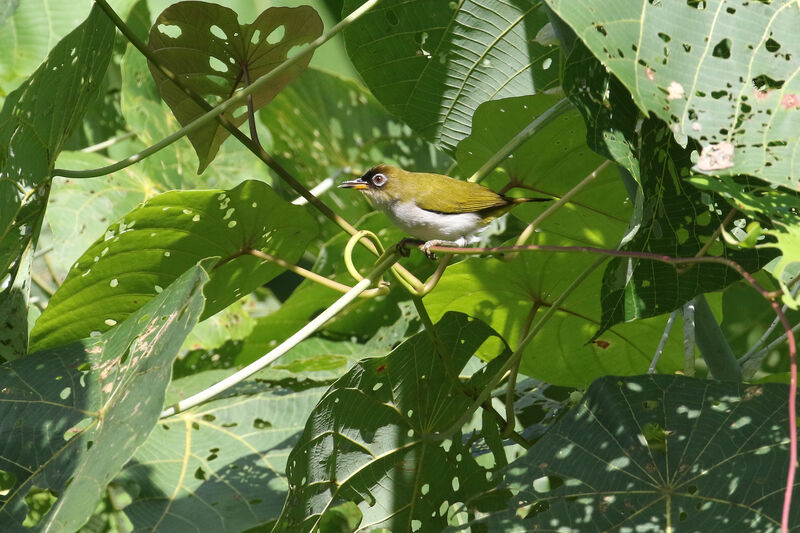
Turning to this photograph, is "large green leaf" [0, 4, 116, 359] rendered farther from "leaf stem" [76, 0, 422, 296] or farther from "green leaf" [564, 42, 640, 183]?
"green leaf" [564, 42, 640, 183]

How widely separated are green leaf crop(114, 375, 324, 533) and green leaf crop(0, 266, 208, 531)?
320 millimetres

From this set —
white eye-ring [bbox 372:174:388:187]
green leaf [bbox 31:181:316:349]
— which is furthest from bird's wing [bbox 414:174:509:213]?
green leaf [bbox 31:181:316:349]

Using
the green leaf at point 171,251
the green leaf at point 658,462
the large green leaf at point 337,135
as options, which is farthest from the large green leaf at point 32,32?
the green leaf at point 658,462

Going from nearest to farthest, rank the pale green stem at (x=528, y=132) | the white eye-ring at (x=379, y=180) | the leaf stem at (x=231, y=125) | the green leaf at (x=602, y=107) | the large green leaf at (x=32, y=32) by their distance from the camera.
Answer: the green leaf at (x=602, y=107) → the leaf stem at (x=231, y=125) → the pale green stem at (x=528, y=132) → the white eye-ring at (x=379, y=180) → the large green leaf at (x=32, y=32)

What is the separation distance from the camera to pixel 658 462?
1043 mm

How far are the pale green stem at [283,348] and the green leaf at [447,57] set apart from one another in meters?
0.44

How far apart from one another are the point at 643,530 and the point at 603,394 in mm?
178

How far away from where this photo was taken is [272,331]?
1.82 meters

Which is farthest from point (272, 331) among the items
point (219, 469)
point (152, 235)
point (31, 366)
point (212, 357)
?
point (31, 366)

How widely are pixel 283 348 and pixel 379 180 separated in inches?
32.4

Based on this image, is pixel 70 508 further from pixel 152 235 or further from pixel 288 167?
pixel 288 167

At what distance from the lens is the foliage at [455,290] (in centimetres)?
88

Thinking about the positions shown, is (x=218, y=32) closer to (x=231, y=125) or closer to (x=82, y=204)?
(x=231, y=125)

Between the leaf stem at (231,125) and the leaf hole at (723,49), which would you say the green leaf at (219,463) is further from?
the leaf hole at (723,49)
